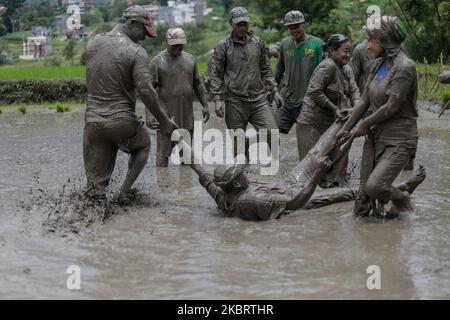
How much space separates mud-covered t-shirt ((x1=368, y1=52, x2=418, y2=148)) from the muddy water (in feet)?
2.51

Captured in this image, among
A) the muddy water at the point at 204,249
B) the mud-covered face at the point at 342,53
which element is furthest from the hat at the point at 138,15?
the mud-covered face at the point at 342,53

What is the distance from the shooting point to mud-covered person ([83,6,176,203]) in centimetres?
797

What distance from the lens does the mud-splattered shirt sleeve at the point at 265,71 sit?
10.5 meters

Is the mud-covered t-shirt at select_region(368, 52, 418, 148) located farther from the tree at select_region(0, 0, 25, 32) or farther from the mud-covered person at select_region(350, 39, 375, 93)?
the tree at select_region(0, 0, 25, 32)

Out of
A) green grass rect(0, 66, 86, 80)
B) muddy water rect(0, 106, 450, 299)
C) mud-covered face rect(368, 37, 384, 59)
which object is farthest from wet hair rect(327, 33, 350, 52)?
green grass rect(0, 66, 86, 80)

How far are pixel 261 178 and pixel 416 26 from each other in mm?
19665

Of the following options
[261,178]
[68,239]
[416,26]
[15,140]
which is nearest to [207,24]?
[416,26]

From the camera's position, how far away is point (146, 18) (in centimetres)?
821

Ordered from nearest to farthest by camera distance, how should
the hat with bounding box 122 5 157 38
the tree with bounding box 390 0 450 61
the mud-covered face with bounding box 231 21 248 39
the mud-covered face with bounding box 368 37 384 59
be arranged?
the mud-covered face with bounding box 368 37 384 59, the hat with bounding box 122 5 157 38, the mud-covered face with bounding box 231 21 248 39, the tree with bounding box 390 0 450 61

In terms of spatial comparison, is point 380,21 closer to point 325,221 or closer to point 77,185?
point 325,221

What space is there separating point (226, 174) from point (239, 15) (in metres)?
3.00

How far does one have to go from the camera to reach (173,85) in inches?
424

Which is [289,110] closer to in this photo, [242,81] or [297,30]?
[242,81]

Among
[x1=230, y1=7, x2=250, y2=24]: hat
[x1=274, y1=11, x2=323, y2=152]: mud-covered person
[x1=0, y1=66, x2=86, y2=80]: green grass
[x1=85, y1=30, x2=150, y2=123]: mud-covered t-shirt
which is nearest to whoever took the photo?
[x1=85, y1=30, x2=150, y2=123]: mud-covered t-shirt
